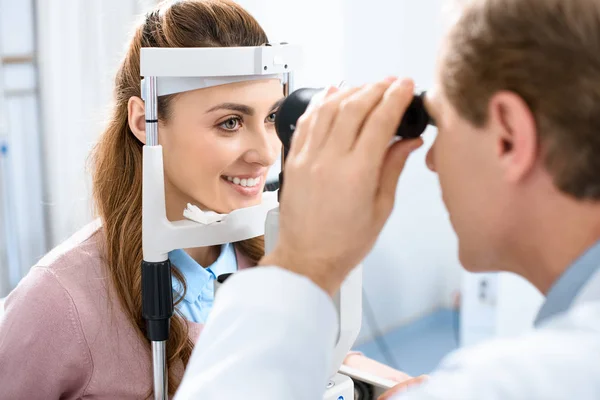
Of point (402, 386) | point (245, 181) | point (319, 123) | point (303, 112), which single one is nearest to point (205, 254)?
point (245, 181)

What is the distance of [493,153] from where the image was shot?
743 millimetres

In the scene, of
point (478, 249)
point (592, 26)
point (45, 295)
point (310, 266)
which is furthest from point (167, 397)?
point (592, 26)

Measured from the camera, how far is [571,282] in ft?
2.38

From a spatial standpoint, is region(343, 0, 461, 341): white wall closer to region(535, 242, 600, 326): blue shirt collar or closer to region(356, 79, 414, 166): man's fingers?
region(356, 79, 414, 166): man's fingers

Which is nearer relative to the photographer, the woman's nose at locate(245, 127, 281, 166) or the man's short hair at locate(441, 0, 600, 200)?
A: the man's short hair at locate(441, 0, 600, 200)

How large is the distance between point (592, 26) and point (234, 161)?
0.77 metres

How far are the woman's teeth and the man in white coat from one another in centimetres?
48

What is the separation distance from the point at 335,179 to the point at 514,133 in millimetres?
193

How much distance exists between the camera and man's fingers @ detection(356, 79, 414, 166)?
82 centimetres

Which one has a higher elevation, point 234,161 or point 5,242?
point 234,161

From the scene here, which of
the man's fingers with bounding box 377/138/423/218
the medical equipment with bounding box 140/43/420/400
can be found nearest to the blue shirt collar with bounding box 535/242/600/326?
the man's fingers with bounding box 377/138/423/218

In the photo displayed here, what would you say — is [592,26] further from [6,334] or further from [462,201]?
[6,334]

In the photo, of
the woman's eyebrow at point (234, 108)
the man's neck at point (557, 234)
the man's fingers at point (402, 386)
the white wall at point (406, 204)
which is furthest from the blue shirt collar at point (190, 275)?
the white wall at point (406, 204)

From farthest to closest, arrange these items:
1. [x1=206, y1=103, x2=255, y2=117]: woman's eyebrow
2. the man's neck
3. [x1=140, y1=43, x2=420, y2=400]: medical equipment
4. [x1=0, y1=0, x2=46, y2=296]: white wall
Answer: [x1=0, y1=0, x2=46, y2=296]: white wall → [x1=206, y1=103, x2=255, y2=117]: woman's eyebrow → [x1=140, y1=43, x2=420, y2=400]: medical equipment → the man's neck
